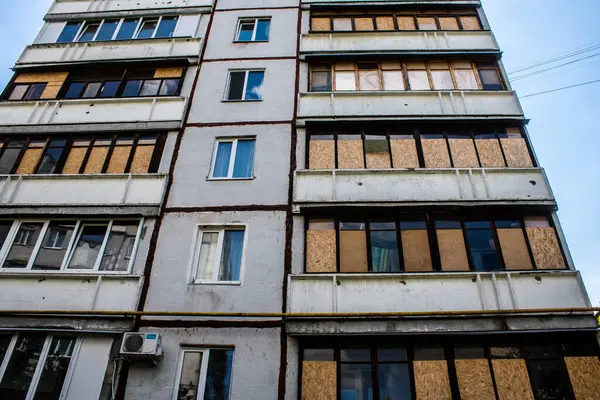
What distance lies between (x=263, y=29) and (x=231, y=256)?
10.6 meters

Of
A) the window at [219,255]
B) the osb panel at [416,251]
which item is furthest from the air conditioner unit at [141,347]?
the osb panel at [416,251]

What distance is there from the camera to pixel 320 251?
11.7 meters

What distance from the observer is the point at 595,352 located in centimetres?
994

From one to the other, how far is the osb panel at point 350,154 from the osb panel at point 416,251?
9.29ft

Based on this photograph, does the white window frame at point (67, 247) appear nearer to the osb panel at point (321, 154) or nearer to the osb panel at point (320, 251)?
the osb panel at point (320, 251)

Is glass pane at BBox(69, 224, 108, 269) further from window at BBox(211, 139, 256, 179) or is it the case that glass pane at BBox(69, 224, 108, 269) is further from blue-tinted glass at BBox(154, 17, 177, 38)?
blue-tinted glass at BBox(154, 17, 177, 38)

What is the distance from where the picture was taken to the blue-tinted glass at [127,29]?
57.4 ft

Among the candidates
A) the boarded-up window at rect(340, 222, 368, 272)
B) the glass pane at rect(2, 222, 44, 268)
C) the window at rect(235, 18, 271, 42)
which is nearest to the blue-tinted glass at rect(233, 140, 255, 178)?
the boarded-up window at rect(340, 222, 368, 272)

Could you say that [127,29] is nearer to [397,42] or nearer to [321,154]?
[321,154]

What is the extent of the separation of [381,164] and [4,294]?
11.7m

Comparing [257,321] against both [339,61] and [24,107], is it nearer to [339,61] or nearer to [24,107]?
[339,61]

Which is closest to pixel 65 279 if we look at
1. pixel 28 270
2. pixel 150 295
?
pixel 28 270

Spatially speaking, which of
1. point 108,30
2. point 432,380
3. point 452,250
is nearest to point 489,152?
point 452,250

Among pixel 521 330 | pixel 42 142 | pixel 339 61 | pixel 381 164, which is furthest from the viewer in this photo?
pixel 339 61
